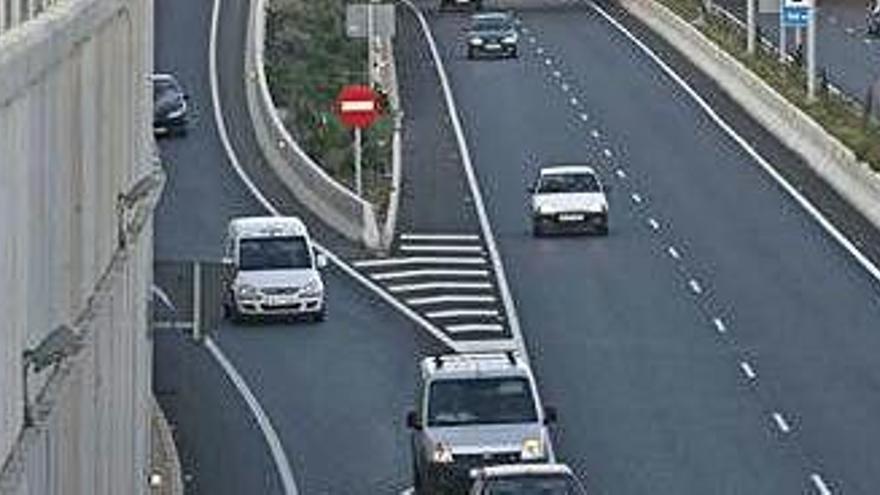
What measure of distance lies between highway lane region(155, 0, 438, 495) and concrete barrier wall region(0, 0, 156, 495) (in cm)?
734

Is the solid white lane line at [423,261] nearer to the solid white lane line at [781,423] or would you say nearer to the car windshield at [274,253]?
the car windshield at [274,253]

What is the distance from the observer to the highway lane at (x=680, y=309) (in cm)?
3766

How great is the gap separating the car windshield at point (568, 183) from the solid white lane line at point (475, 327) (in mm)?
10207

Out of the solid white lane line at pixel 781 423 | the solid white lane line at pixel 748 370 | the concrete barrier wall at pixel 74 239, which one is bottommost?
the solid white lane line at pixel 748 370

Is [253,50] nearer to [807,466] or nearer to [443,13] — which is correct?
[443,13]

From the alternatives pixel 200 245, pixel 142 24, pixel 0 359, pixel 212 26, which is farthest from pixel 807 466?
pixel 212 26

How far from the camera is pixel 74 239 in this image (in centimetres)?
2161

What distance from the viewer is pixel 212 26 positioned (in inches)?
3570

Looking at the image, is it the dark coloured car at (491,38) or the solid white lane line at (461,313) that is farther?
the dark coloured car at (491,38)

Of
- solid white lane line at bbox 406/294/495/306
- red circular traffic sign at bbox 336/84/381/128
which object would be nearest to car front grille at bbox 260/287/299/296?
solid white lane line at bbox 406/294/495/306

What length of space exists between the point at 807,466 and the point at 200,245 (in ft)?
81.0

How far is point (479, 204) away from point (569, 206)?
14.7 feet

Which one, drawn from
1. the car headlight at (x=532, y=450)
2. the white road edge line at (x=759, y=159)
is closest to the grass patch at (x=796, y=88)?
the white road edge line at (x=759, y=159)

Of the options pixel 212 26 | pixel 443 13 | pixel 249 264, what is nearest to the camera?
pixel 249 264
